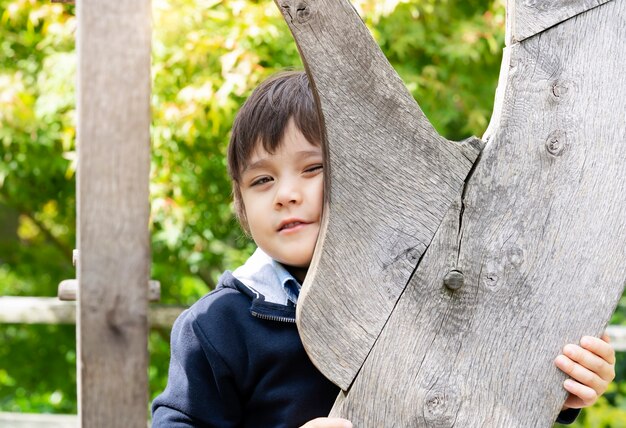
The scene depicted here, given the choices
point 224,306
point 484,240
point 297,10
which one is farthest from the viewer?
point 224,306

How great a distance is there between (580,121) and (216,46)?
227cm

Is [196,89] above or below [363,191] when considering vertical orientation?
above

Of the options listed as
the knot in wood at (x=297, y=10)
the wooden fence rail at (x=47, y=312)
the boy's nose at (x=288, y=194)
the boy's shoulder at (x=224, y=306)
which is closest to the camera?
the knot in wood at (x=297, y=10)

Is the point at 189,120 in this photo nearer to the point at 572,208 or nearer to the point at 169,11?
the point at 169,11

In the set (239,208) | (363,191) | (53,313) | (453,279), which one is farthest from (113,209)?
(53,313)

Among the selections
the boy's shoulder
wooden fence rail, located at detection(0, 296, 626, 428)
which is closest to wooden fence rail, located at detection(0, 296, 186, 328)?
wooden fence rail, located at detection(0, 296, 626, 428)

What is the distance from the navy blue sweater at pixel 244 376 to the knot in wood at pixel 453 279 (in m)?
0.34

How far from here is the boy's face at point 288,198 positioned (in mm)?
1483

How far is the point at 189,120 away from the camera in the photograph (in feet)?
11.2

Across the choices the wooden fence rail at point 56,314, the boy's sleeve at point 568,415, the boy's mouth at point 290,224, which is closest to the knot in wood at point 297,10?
the boy's mouth at point 290,224

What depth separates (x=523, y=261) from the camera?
4.50 ft

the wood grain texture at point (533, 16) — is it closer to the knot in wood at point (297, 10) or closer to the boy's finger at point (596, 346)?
the knot in wood at point (297, 10)

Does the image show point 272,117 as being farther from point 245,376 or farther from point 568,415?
point 568,415

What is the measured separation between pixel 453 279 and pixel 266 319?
391 millimetres
